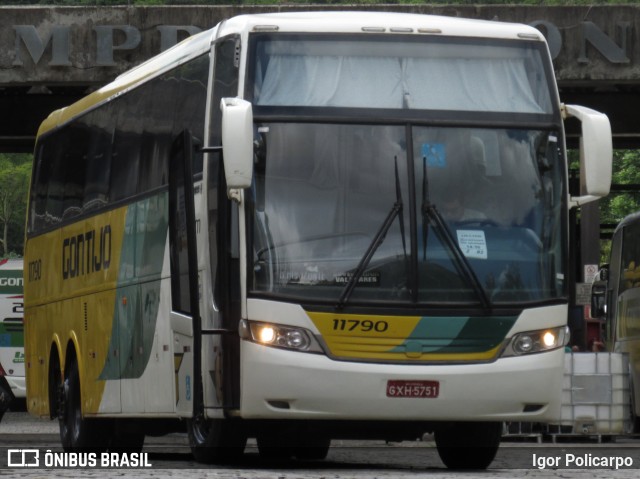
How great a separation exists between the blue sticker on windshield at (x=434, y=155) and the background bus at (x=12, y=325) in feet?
73.4

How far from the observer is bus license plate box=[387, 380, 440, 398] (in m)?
12.0

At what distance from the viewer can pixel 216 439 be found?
13.3 metres

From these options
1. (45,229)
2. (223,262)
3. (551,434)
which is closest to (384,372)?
(223,262)

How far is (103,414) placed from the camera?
16047 millimetres


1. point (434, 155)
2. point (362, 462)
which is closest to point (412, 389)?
point (434, 155)

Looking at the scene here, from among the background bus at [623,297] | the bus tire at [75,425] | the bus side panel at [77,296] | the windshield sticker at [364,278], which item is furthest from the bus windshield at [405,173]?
the background bus at [623,297]

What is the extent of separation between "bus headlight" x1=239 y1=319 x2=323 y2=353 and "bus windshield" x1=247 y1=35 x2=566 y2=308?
24 cm

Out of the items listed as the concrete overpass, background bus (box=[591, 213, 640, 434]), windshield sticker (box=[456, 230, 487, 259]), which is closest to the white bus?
windshield sticker (box=[456, 230, 487, 259])

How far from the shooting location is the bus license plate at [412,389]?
12.0m

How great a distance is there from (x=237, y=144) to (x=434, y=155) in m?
1.52

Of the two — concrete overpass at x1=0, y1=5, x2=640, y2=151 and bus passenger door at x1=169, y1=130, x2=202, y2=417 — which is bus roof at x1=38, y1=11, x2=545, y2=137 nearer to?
bus passenger door at x1=169, y1=130, x2=202, y2=417

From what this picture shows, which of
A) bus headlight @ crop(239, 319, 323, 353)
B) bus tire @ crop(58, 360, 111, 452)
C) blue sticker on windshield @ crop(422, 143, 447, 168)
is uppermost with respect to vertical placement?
blue sticker on windshield @ crop(422, 143, 447, 168)

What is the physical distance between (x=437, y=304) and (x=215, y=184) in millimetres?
1907

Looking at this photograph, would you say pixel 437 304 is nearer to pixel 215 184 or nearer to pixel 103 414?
pixel 215 184
